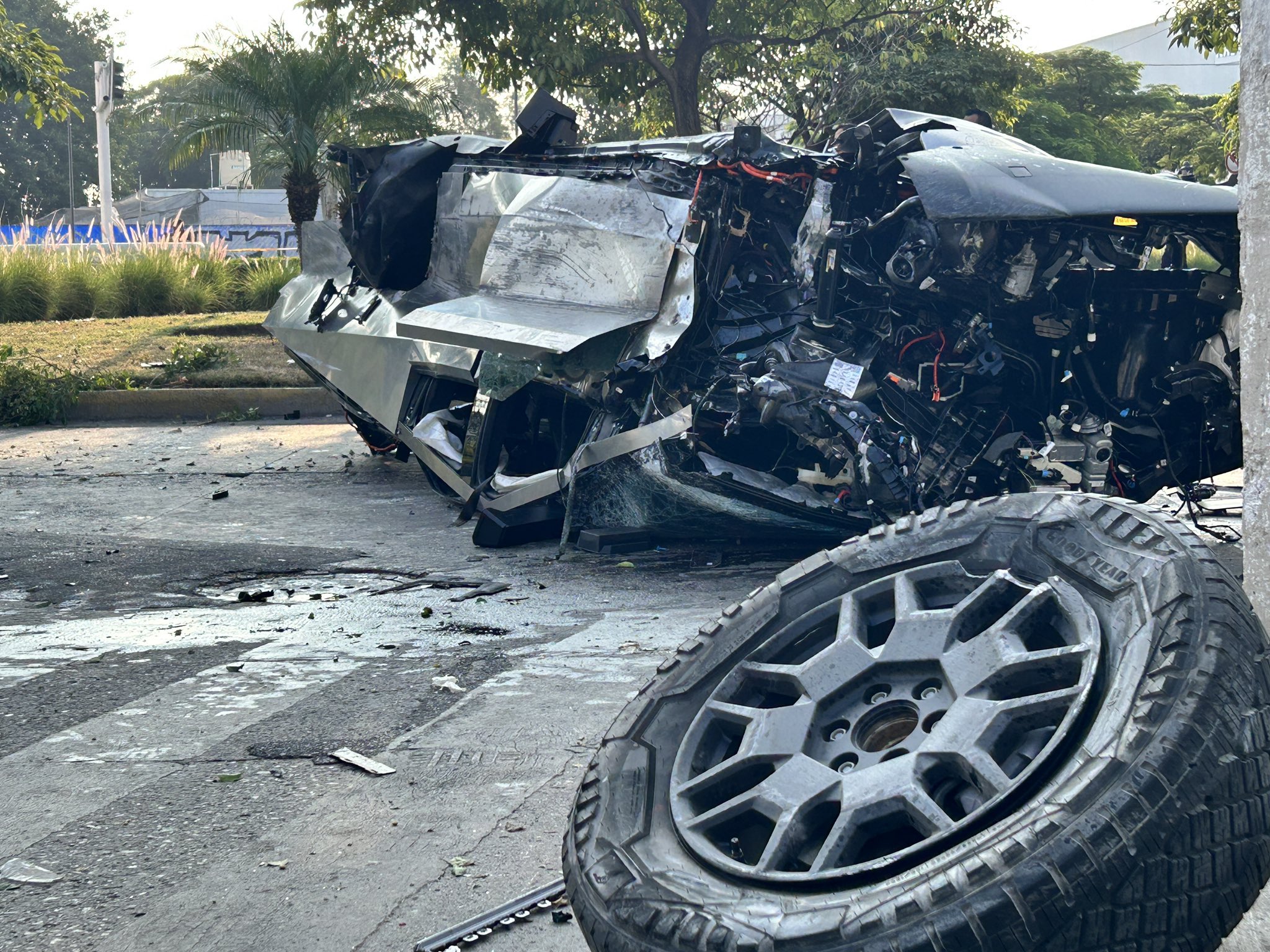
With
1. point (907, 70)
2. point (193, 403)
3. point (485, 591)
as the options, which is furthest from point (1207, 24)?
point (193, 403)

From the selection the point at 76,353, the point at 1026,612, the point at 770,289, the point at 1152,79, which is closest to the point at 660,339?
the point at 770,289

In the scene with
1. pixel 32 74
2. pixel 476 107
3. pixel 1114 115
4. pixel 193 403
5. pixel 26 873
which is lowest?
pixel 193 403

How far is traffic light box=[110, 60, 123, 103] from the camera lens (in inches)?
952

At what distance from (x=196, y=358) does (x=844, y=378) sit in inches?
429

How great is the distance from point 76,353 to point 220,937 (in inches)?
549

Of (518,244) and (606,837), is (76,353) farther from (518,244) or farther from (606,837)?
(606,837)

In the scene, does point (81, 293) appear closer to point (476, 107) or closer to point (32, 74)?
point (32, 74)

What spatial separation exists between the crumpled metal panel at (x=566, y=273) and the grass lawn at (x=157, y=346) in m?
8.12

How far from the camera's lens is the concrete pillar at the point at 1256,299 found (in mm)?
3162

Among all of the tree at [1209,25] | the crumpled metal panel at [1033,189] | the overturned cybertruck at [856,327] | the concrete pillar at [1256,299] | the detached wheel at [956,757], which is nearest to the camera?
the detached wheel at [956,757]

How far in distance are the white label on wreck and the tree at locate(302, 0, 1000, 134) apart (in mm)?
10366

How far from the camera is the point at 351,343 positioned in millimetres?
8117

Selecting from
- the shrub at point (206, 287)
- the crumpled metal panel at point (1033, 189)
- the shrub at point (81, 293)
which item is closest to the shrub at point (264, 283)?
the shrub at point (206, 287)

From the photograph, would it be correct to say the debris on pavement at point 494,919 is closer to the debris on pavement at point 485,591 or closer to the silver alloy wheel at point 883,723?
the silver alloy wheel at point 883,723
